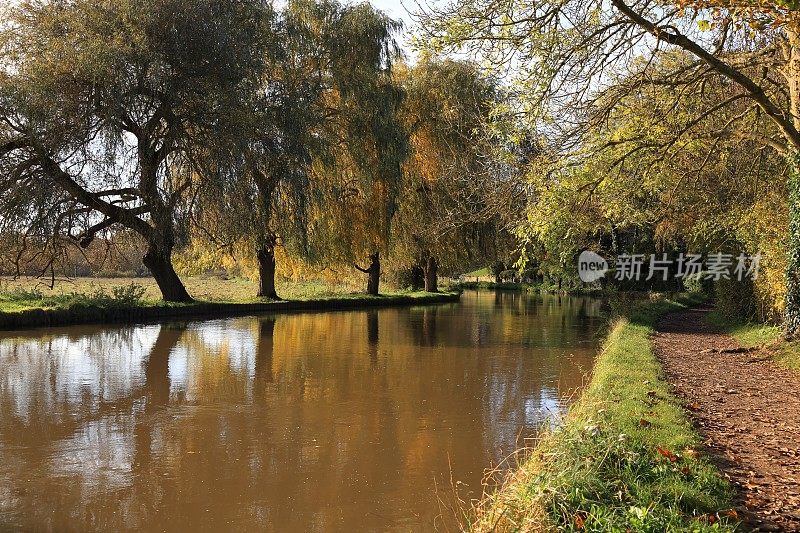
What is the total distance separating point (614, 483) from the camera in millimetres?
4141

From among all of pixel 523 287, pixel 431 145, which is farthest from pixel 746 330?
pixel 523 287

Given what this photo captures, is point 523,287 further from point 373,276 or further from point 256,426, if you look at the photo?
point 256,426

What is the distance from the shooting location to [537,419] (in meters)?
7.96

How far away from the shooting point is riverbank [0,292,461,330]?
15398mm

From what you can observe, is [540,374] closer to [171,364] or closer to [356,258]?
[171,364]

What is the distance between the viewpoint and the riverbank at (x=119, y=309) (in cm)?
1540

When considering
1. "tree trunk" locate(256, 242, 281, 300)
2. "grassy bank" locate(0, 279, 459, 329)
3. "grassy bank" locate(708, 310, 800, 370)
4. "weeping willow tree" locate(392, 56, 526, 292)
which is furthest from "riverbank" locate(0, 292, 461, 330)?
"grassy bank" locate(708, 310, 800, 370)

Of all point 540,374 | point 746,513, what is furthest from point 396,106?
point 746,513

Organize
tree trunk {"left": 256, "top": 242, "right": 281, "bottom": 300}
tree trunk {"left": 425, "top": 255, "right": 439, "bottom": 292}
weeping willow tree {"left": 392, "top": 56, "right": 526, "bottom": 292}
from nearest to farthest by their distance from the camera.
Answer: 1. tree trunk {"left": 256, "top": 242, "right": 281, "bottom": 300}
2. weeping willow tree {"left": 392, "top": 56, "right": 526, "bottom": 292}
3. tree trunk {"left": 425, "top": 255, "right": 439, "bottom": 292}

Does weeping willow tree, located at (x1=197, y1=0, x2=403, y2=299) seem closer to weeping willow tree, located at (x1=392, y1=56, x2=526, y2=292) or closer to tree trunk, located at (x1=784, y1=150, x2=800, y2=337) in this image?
weeping willow tree, located at (x1=392, y1=56, x2=526, y2=292)

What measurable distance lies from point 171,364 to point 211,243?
24.1 ft

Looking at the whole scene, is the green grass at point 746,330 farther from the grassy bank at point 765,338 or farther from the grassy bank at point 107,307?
the grassy bank at point 107,307

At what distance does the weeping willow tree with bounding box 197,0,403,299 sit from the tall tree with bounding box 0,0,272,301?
1.02 meters

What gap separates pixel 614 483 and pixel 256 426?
4399mm
